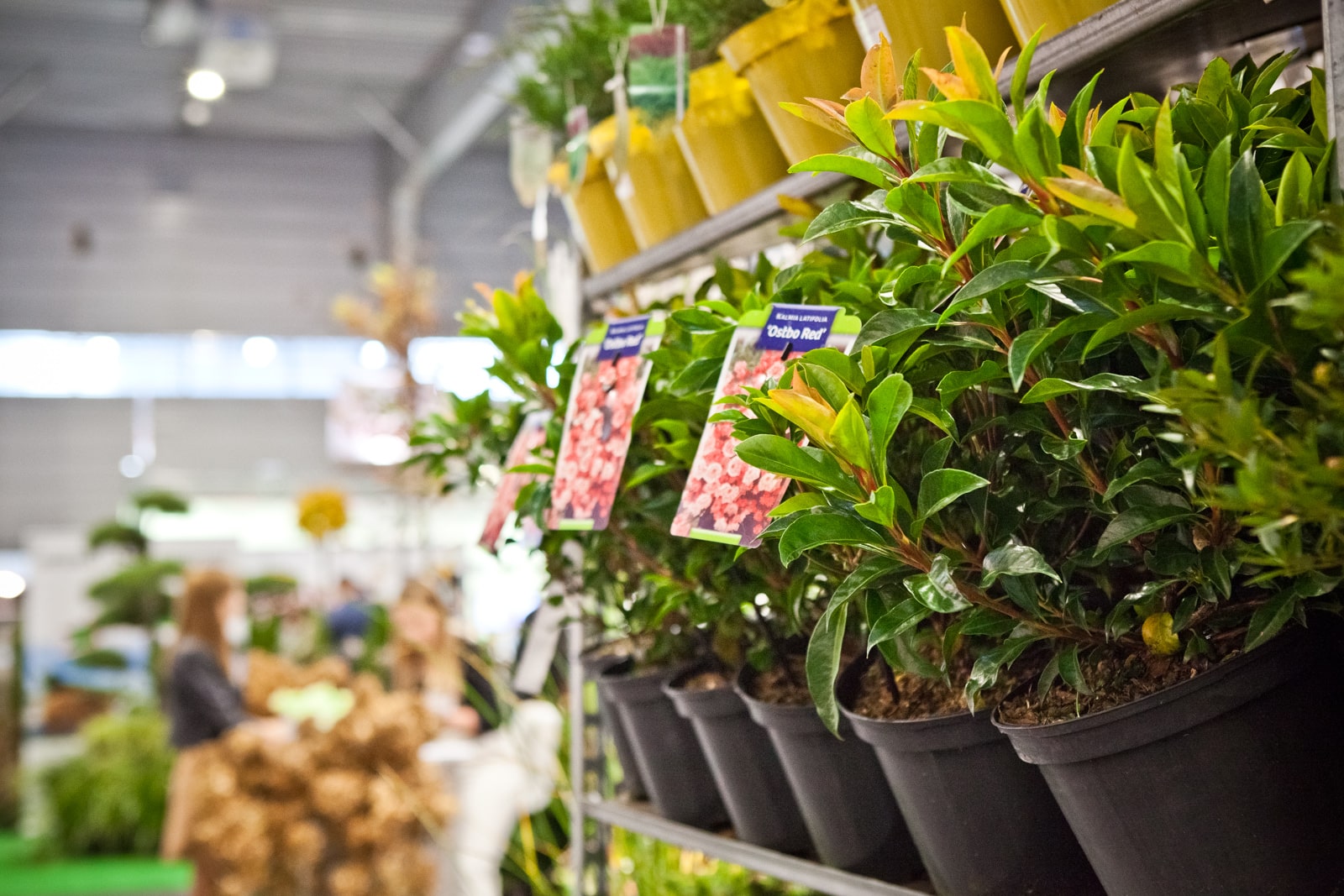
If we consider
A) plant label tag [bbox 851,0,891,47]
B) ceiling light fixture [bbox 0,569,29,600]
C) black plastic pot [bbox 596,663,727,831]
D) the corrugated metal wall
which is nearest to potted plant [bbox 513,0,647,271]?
plant label tag [bbox 851,0,891,47]

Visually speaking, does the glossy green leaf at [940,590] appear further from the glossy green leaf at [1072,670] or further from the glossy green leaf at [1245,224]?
the glossy green leaf at [1245,224]

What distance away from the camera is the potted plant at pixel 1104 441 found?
2.39ft

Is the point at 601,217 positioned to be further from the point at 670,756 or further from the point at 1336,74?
the point at 1336,74

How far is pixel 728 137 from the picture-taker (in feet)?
5.41

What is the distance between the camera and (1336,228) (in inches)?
27.1

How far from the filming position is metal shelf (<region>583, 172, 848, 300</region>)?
137 cm

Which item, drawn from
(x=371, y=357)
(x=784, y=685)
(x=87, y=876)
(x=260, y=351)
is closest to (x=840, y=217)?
(x=784, y=685)

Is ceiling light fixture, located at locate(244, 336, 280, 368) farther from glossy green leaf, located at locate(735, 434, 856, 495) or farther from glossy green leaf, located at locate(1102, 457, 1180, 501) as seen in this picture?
glossy green leaf, located at locate(1102, 457, 1180, 501)

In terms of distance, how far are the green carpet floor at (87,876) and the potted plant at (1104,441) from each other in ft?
19.4

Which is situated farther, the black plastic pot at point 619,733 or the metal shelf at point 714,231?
the black plastic pot at point 619,733

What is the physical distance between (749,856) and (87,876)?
6.00 metres

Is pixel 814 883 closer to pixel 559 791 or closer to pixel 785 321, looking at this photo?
pixel 785 321

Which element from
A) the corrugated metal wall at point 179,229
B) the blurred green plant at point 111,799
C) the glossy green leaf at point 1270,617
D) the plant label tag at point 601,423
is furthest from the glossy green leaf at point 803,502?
the corrugated metal wall at point 179,229

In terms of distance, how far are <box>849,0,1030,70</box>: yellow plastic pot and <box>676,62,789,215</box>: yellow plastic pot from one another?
0.39 m
